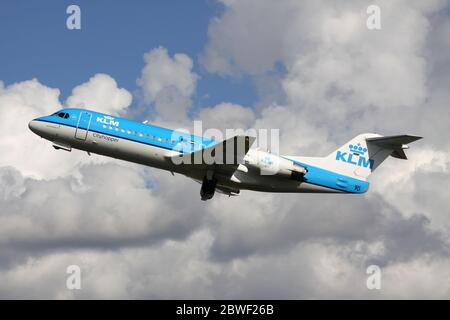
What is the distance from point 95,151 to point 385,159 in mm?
17304

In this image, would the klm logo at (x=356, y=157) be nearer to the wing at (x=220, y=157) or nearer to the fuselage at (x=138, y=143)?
the fuselage at (x=138, y=143)

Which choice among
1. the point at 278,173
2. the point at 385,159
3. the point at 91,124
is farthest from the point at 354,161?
the point at 91,124

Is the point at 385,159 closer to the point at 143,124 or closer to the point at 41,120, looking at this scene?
the point at 143,124

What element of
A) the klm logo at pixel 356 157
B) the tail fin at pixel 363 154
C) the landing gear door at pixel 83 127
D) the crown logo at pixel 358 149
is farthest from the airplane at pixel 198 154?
the crown logo at pixel 358 149

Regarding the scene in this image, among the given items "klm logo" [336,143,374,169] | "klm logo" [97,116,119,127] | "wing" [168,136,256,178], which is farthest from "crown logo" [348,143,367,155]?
"klm logo" [97,116,119,127]

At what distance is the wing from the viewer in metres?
39.0

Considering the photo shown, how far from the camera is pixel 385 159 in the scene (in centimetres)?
4541

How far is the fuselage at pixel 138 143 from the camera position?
135 feet

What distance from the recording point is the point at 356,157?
4525 centimetres

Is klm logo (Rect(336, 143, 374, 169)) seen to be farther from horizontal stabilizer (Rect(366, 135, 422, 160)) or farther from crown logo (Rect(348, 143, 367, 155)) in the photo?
horizontal stabilizer (Rect(366, 135, 422, 160))

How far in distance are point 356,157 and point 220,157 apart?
954 centimetres

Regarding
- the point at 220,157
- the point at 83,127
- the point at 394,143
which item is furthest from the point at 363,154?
the point at 83,127

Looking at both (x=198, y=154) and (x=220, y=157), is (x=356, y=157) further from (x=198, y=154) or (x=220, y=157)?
(x=198, y=154)

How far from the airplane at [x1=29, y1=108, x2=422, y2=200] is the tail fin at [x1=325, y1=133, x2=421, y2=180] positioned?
0.22 meters
